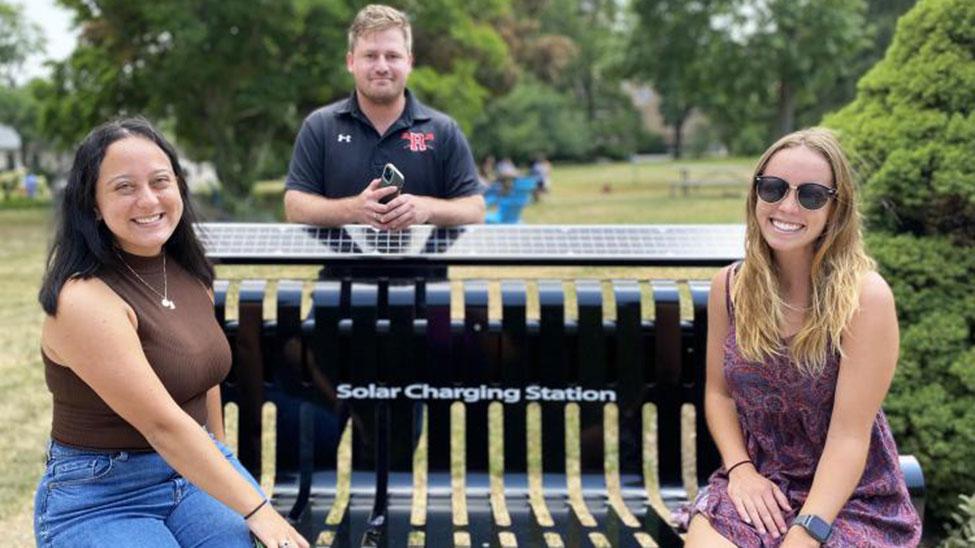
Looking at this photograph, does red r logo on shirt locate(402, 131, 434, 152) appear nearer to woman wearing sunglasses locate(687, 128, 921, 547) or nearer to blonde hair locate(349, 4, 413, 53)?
blonde hair locate(349, 4, 413, 53)

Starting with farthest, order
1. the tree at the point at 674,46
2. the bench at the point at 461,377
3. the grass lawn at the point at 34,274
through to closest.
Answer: the tree at the point at 674,46, the grass lawn at the point at 34,274, the bench at the point at 461,377

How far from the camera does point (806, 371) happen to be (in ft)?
8.55

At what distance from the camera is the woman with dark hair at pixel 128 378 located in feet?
7.74

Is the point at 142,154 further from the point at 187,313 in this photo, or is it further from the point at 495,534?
the point at 495,534

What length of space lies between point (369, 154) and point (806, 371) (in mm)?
1952

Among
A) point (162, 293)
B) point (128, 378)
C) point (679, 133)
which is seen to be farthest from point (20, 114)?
point (128, 378)

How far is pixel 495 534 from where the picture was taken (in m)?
3.12

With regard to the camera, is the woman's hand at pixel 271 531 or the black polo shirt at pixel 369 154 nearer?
the woman's hand at pixel 271 531

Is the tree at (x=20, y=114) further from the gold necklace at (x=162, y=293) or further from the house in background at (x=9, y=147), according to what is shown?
the gold necklace at (x=162, y=293)

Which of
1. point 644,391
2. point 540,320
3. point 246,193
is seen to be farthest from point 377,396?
point 246,193

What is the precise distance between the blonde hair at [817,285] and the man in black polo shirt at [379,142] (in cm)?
131

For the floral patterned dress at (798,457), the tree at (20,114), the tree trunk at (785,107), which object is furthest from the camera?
the tree at (20,114)

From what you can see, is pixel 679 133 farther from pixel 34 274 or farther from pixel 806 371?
pixel 806 371

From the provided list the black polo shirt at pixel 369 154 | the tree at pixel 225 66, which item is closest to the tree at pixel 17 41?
the tree at pixel 225 66
